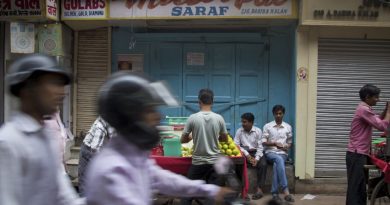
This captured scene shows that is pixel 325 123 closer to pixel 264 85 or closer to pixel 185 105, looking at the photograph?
pixel 264 85

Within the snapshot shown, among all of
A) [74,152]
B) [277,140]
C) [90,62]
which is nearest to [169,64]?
[90,62]

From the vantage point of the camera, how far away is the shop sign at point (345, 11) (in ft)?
27.1

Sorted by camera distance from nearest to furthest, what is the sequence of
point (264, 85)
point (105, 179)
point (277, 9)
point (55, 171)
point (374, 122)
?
point (105, 179) < point (55, 171) < point (374, 122) < point (277, 9) < point (264, 85)

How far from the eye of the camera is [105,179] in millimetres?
2090

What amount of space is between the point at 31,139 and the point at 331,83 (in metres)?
7.03

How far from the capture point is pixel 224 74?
30.5 feet

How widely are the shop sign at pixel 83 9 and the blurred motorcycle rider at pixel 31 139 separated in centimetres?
662

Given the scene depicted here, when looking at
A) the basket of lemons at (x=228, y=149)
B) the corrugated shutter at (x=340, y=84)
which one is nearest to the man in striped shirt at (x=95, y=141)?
the basket of lemons at (x=228, y=149)

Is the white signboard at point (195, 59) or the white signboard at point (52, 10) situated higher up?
the white signboard at point (52, 10)

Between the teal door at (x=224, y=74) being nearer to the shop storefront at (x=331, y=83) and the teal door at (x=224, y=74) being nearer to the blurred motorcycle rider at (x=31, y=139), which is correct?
the shop storefront at (x=331, y=83)

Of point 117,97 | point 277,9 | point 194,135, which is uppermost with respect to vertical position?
point 277,9

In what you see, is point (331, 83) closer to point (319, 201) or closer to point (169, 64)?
point (319, 201)

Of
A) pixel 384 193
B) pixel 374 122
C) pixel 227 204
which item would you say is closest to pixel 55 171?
pixel 227 204

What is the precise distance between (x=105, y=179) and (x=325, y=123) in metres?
7.08
